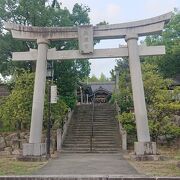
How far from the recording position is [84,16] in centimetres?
2930

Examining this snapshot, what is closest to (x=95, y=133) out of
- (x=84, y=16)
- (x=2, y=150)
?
(x=2, y=150)

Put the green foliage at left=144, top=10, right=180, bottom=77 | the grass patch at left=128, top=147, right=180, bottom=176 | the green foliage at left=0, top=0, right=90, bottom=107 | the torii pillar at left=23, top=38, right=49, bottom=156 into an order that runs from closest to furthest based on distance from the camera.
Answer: the grass patch at left=128, top=147, right=180, bottom=176, the torii pillar at left=23, top=38, right=49, bottom=156, the green foliage at left=0, top=0, right=90, bottom=107, the green foliage at left=144, top=10, right=180, bottom=77

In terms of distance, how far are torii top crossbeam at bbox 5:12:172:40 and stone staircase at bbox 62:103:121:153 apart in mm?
7826

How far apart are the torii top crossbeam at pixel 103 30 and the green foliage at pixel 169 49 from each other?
630 inches

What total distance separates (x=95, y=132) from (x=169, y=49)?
44.2 ft

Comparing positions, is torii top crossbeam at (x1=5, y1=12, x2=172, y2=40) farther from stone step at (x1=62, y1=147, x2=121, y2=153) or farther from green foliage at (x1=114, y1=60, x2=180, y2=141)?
stone step at (x1=62, y1=147, x2=121, y2=153)

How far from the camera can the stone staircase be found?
2266cm

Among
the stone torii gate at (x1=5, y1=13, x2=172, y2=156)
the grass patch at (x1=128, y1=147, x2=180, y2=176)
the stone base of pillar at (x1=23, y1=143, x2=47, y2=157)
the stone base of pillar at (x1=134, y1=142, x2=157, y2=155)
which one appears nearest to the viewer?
the grass patch at (x1=128, y1=147, x2=180, y2=176)

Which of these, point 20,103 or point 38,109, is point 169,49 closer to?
point 20,103

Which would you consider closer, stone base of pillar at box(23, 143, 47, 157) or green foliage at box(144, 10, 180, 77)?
stone base of pillar at box(23, 143, 47, 157)

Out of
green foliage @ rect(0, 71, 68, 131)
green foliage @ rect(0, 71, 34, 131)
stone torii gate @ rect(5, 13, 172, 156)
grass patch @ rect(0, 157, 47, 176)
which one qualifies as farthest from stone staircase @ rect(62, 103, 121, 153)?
grass patch @ rect(0, 157, 47, 176)

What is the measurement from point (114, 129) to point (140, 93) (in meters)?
9.42

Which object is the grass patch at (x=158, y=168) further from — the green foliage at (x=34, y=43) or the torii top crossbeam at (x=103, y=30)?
the green foliage at (x=34, y=43)

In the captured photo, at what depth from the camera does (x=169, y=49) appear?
33.9 meters
